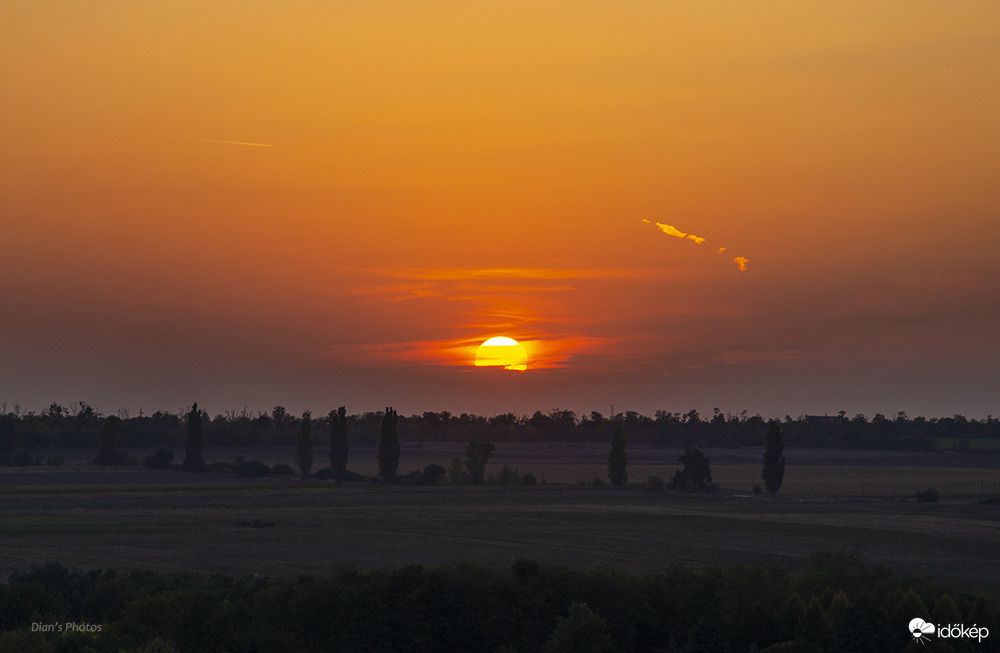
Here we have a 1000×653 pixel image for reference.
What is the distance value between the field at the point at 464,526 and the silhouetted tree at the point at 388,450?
26.1 feet

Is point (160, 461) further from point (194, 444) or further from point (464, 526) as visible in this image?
point (464, 526)

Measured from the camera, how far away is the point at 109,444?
606 feet

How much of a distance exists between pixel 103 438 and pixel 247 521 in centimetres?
10455

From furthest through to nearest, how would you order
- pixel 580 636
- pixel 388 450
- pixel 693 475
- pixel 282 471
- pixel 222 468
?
pixel 222 468 < pixel 282 471 < pixel 388 450 < pixel 693 475 < pixel 580 636

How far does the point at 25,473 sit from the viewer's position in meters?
161

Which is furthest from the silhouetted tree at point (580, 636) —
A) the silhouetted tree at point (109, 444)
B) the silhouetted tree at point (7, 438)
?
the silhouetted tree at point (7, 438)

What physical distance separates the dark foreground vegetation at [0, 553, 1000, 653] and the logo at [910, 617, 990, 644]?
0.26 metres

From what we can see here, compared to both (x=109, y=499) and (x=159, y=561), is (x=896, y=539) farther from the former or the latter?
(x=109, y=499)

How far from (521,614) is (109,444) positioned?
515ft

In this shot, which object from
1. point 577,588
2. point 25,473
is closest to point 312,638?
point 577,588

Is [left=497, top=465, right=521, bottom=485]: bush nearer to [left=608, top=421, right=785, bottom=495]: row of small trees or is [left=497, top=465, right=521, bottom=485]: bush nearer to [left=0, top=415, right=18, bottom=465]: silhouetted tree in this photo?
[left=608, top=421, right=785, bottom=495]: row of small trees

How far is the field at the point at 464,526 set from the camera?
229 feet

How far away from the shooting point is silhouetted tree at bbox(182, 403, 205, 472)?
542 feet

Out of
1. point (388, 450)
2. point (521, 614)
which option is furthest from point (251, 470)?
point (521, 614)
